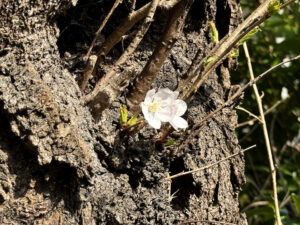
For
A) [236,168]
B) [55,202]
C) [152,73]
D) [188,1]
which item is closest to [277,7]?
[188,1]

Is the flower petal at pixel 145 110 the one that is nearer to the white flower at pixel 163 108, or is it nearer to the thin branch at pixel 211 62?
the white flower at pixel 163 108

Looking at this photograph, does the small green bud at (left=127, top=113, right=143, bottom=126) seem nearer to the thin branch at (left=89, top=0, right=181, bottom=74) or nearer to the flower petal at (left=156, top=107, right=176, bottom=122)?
the flower petal at (left=156, top=107, right=176, bottom=122)

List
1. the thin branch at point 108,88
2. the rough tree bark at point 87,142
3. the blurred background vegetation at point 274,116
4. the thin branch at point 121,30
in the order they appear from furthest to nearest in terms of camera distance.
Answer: the blurred background vegetation at point 274,116 → the thin branch at point 121,30 → the thin branch at point 108,88 → the rough tree bark at point 87,142

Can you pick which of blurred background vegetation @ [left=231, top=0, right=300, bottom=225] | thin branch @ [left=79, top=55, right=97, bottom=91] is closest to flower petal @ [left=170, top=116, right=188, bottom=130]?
thin branch @ [left=79, top=55, right=97, bottom=91]

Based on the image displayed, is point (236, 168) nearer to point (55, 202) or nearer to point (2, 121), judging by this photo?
point (55, 202)

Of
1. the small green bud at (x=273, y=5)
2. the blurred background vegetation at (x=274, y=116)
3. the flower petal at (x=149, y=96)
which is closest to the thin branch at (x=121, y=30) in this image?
the flower petal at (x=149, y=96)

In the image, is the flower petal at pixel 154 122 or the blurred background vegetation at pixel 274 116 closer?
the flower petal at pixel 154 122
